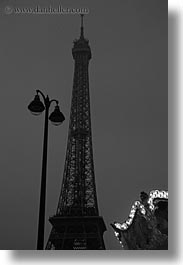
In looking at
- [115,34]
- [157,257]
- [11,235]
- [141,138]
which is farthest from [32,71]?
[157,257]

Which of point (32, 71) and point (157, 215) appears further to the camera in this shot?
point (32, 71)

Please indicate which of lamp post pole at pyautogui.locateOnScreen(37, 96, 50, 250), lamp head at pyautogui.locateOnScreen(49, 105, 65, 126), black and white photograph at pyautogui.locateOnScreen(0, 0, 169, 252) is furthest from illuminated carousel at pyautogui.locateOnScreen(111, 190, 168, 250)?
lamp head at pyautogui.locateOnScreen(49, 105, 65, 126)

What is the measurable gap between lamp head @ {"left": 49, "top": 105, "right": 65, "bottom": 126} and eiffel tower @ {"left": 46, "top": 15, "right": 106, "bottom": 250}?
0.17 ft

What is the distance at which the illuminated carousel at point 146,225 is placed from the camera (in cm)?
243

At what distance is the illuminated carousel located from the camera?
2.43m

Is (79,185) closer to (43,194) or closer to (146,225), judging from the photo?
(43,194)

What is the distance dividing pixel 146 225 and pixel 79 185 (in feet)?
1.20

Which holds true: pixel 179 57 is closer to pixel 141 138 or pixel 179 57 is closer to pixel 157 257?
pixel 141 138

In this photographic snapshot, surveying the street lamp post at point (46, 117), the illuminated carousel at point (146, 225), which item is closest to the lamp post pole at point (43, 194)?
the street lamp post at point (46, 117)

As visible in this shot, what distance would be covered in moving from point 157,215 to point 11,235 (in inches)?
27.2

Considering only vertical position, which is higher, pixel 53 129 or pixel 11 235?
pixel 53 129

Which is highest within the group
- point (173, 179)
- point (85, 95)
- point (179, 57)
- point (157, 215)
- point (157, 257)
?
point (179, 57)

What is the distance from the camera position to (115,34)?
266 cm

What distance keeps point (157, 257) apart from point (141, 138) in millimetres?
560
